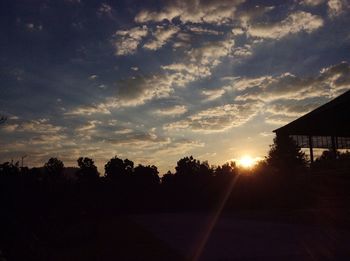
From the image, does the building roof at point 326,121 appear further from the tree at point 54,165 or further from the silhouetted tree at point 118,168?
the tree at point 54,165

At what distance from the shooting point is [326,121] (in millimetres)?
27156

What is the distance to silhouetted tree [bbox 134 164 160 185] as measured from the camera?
30016 millimetres

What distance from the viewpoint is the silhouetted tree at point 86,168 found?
3544 centimetres

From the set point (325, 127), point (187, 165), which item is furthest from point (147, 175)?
point (325, 127)

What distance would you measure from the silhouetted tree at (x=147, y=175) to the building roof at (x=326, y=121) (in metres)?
10.3

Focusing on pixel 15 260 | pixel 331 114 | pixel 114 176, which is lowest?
pixel 15 260

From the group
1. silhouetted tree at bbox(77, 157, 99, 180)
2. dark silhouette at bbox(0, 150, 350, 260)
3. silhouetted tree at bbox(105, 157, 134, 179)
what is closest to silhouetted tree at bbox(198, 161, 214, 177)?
dark silhouette at bbox(0, 150, 350, 260)

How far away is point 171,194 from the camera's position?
2950cm

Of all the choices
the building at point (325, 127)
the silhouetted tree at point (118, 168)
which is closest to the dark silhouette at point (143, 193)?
the silhouetted tree at point (118, 168)

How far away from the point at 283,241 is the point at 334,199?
14.9m

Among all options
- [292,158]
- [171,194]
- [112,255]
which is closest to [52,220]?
[171,194]

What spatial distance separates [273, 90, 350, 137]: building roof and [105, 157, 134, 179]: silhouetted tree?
1268 cm

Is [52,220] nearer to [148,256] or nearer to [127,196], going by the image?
[127,196]

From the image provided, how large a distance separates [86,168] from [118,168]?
4057mm
